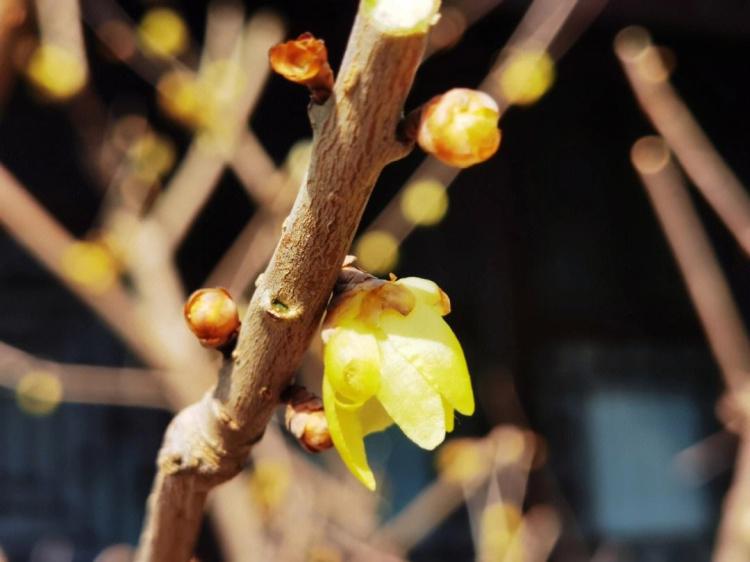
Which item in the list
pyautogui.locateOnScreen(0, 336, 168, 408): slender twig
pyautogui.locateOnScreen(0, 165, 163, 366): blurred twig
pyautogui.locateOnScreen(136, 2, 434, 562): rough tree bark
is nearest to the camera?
pyautogui.locateOnScreen(136, 2, 434, 562): rough tree bark

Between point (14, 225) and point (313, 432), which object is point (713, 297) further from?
point (313, 432)

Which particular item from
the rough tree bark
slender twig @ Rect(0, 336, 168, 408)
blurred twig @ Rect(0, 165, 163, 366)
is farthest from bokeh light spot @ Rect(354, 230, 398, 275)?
the rough tree bark

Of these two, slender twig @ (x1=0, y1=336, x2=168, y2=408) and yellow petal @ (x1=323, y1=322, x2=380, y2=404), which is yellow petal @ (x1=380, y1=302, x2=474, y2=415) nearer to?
yellow petal @ (x1=323, y1=322, x2=380, y2=404)

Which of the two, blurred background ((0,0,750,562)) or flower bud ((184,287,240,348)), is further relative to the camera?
blurred background ((0,0,750,562))

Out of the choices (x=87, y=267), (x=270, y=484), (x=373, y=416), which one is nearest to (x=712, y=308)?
(x=270, y=484)

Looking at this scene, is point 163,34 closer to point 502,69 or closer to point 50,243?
point 50,243

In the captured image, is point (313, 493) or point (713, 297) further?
point (713, 297)

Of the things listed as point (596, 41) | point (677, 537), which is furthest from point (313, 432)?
point (677, 537)
